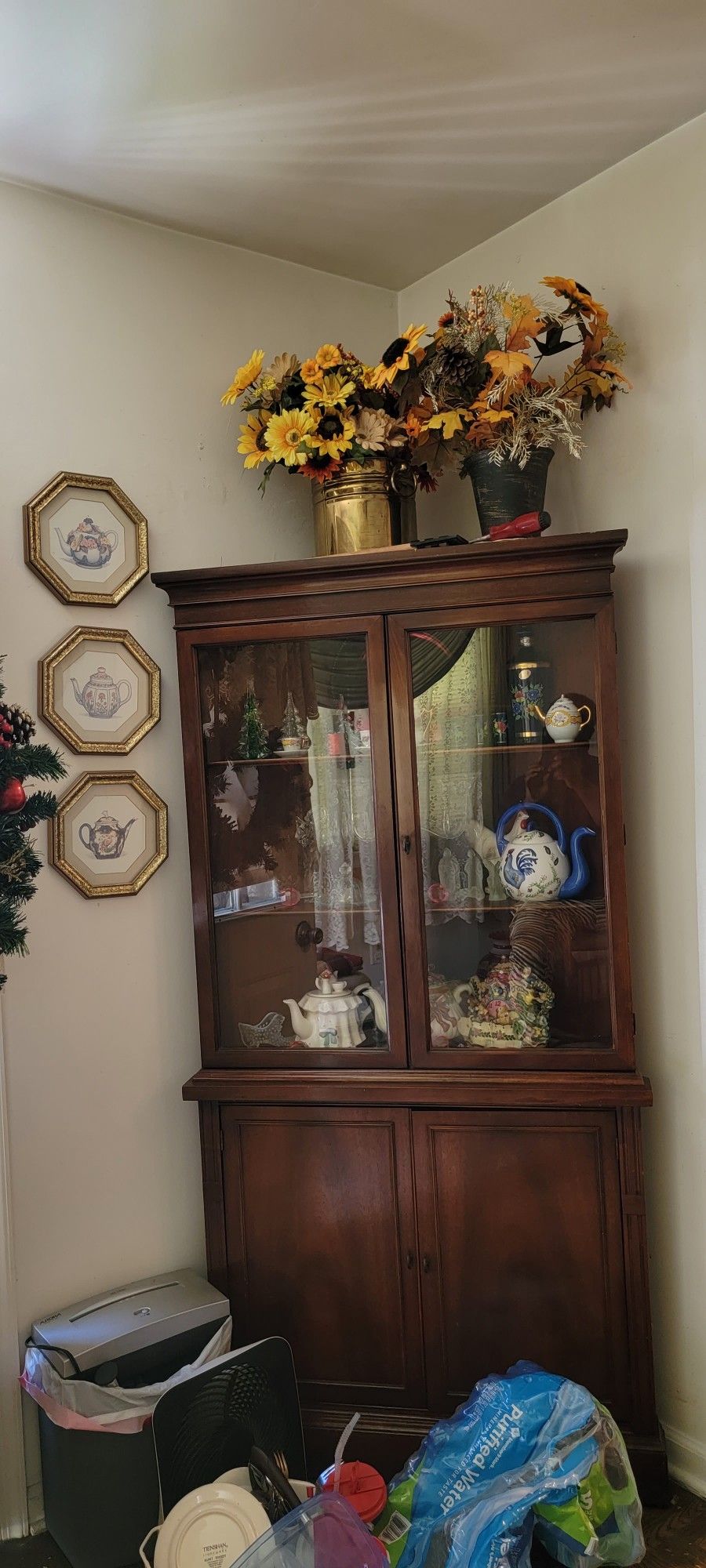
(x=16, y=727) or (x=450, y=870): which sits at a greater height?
(x=16, y=727)

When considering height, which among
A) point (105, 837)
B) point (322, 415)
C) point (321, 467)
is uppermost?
point (322, 415)

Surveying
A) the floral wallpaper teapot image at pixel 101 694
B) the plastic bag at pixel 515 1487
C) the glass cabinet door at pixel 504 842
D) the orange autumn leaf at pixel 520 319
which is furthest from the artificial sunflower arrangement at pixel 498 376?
the plastic bag at pixel 515 1487

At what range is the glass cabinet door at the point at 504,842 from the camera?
2150 mm

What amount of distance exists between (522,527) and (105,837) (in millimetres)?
1121

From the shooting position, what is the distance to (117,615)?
2398 millimetres

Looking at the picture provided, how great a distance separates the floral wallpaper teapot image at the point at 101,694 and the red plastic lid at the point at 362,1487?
1.58m

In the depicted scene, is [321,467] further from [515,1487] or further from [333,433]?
[515,1487]

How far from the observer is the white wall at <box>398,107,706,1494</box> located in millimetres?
2150

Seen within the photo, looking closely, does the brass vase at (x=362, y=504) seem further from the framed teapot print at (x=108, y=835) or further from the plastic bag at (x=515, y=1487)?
the plastic bag at (x=515, y=1487)

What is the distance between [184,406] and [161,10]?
0.88 meters

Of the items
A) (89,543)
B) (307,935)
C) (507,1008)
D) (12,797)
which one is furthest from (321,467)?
(507,1008)

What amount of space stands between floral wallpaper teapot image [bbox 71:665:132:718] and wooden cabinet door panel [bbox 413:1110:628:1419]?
3.64 feet

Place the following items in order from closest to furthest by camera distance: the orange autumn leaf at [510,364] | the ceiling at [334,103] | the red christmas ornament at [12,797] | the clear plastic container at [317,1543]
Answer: the clear plastic container at [317,1543] → the red christmas ornament at [12,797] → the ceiling at [334,103] → the orange autumn leaf at [510,364]

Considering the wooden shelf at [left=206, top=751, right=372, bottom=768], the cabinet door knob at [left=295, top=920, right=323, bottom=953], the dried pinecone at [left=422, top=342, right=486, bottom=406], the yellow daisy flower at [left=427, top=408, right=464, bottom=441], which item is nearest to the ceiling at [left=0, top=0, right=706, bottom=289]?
the dried pinecone at [left=422, top=342, right=486, bottom=406]
